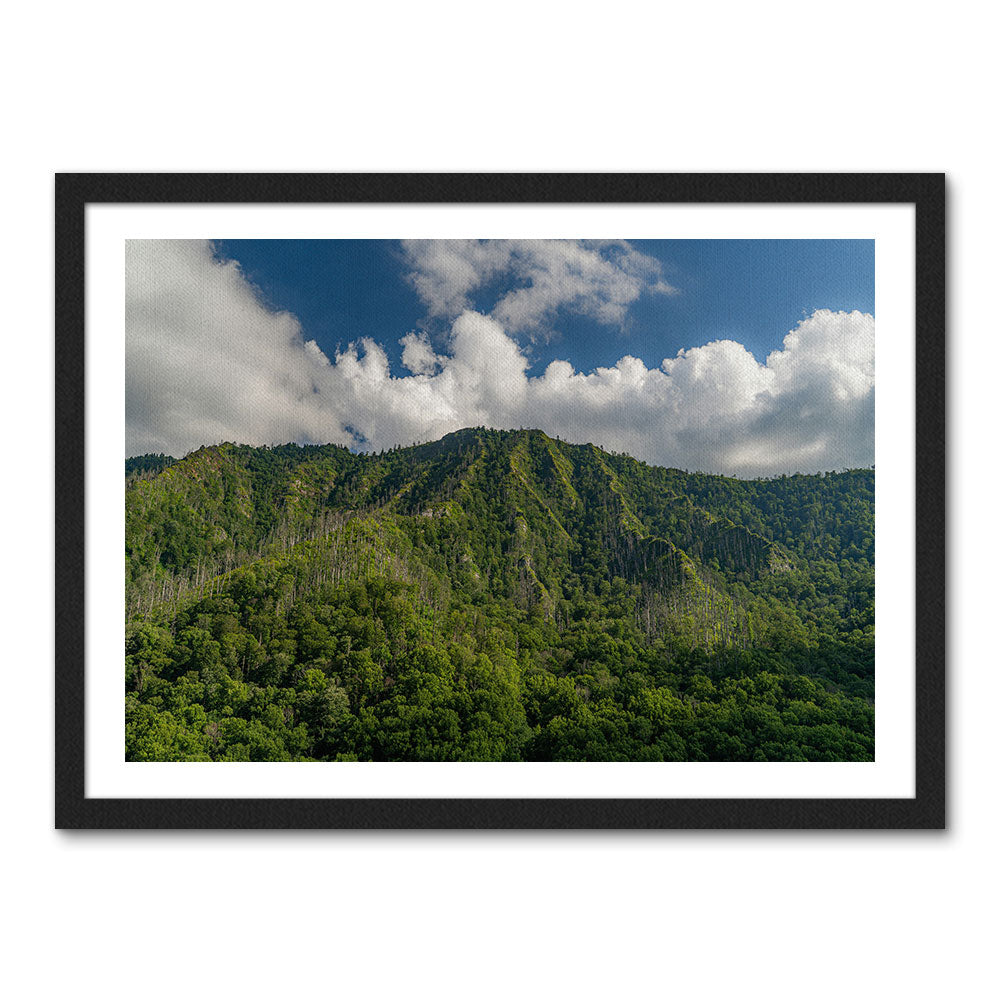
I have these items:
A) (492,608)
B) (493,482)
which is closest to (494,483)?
(493,482)

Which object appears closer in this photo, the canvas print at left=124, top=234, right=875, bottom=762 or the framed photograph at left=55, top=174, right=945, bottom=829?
the framed photograph at left=55, top=174, right=945, bottom=829

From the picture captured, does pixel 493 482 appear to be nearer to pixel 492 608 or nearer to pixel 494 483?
pixel 494 483

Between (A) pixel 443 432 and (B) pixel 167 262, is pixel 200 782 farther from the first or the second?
(B) pixel 167 262

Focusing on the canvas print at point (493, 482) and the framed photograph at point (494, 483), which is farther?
the canvas print at point (493, 482)

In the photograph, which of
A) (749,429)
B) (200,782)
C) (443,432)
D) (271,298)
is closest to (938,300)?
(749,429)
